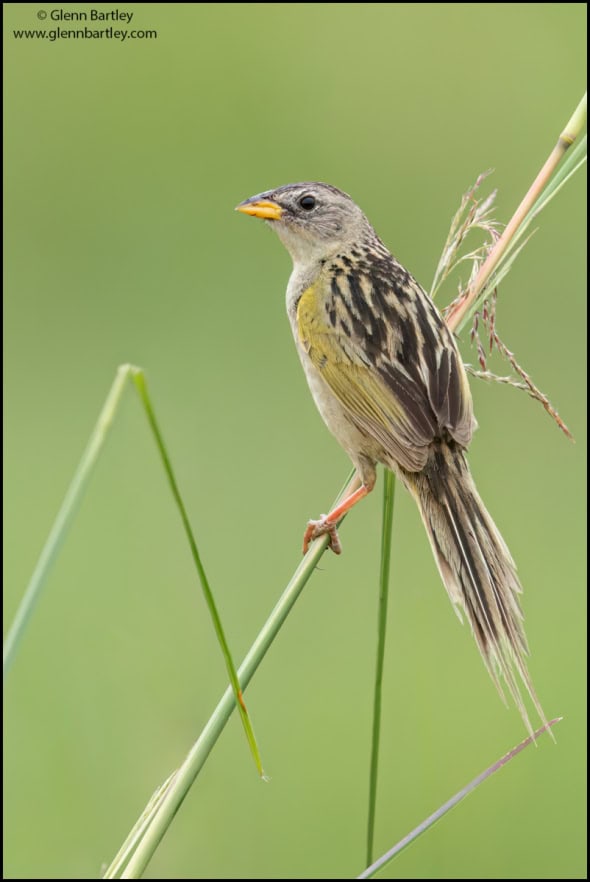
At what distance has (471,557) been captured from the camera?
3.35 metres

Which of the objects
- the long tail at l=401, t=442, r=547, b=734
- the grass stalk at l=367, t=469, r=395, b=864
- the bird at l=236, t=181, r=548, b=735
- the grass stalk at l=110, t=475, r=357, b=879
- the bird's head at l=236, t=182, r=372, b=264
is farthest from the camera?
the bird's head at l=236, t=182, r=372, b=264

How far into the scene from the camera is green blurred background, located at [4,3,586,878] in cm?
531

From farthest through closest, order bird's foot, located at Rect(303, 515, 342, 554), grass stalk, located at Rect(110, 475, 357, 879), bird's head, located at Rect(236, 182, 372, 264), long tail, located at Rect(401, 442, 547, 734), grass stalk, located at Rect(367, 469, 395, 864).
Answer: bird's head, located at Rect(236, 182, 372, 264)
bird's foot, located at Rect(303, 515, 342, 554)
long tail, located at Rect(401, 442, 547, 734)
grass stalk, located at Rect(367, 469, 395, 864)
grass stalk, located at Rect(110, 475, 357, 879)

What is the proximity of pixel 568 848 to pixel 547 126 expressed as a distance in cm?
497

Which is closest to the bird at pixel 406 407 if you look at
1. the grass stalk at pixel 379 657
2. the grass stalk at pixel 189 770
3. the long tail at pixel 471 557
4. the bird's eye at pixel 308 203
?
the long tail at pixel 471 557

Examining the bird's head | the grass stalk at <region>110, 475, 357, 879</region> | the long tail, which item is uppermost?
the bird's head

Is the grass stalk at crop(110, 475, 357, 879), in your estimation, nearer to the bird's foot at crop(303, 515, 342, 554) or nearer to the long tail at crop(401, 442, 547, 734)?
the long tail at crop(401, 442, 547, 734)

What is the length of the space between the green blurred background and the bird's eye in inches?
44.9

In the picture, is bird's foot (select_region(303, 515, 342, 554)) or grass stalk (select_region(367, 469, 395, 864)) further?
bird's foot (select_region(303, 515, 342, 554))

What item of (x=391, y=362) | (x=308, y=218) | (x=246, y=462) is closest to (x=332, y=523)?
(x=391, y=362)

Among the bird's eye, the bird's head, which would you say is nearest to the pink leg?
the bird's head

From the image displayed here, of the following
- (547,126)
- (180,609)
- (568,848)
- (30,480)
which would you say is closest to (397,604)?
(180,609)

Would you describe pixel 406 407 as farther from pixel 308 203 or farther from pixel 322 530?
pixel 308 203

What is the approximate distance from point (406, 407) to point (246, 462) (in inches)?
128
